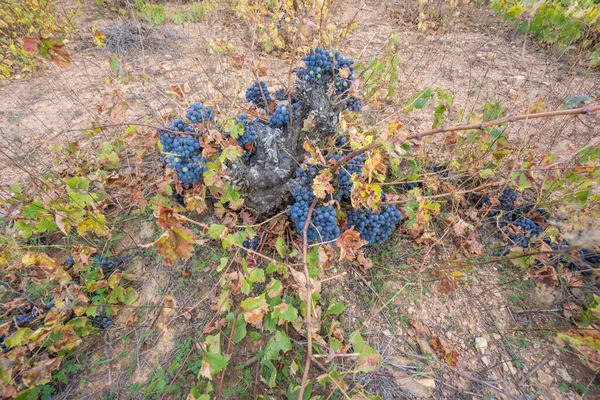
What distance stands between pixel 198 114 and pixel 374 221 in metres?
1.38

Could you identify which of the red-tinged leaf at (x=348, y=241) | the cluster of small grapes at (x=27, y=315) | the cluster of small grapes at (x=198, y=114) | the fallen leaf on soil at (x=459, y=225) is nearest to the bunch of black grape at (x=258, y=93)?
the cluster of small grapes at (x=198, y=114)

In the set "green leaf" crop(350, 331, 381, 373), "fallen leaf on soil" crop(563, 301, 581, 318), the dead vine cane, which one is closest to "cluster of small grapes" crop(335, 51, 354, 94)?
the dead vine cane

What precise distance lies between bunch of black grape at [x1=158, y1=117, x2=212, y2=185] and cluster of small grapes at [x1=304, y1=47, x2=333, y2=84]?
30.0 inches

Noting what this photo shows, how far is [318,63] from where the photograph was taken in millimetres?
2078

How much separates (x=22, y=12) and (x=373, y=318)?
19.0 feet

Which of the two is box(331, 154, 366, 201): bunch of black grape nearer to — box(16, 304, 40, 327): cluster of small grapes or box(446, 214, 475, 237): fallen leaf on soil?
box(446, 214, 475, 237): fallen leaf on soil

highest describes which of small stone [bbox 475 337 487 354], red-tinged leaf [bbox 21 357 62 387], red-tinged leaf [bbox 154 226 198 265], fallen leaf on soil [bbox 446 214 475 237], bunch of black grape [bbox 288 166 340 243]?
red-tinged leaf [bbox 154 226 198 265]

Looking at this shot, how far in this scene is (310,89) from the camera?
2.20m

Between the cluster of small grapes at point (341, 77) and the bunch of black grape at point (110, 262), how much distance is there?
201 centimetres

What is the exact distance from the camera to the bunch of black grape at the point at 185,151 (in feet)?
6.37

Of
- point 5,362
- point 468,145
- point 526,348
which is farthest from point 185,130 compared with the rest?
point 526,348

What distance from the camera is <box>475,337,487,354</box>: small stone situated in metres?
1.98

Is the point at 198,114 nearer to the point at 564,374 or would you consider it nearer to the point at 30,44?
the point at 30,44

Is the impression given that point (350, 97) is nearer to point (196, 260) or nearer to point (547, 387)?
point (196, 260)
